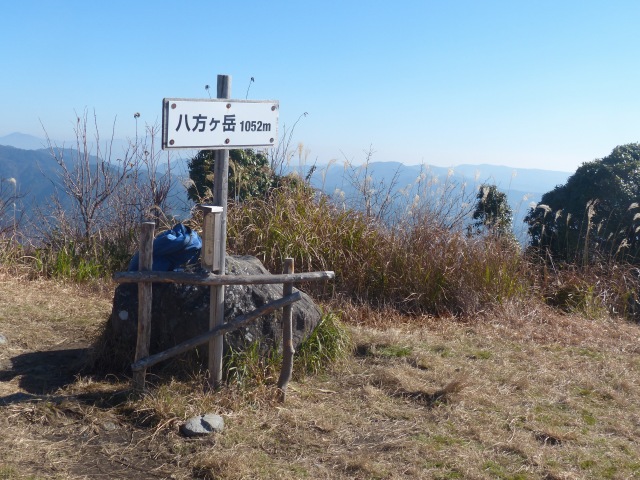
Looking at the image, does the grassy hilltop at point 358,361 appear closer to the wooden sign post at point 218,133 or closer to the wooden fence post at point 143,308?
the wooden fence post at point 143,308

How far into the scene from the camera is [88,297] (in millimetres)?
7914

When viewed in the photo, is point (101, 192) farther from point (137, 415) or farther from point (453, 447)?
point (453, 447)

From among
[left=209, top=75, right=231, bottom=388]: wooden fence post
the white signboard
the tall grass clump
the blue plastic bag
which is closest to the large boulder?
the blue plastic bag

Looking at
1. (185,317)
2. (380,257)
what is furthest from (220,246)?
(380,257)

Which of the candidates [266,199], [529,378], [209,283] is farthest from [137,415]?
[266,199]

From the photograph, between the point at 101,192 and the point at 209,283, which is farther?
the point at 101,192

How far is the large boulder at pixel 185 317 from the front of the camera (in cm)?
541

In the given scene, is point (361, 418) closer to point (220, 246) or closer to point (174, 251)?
point (220, 246)

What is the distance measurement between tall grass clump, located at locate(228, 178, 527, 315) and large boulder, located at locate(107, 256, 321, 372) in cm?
255

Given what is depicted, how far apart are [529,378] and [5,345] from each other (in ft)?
14.3

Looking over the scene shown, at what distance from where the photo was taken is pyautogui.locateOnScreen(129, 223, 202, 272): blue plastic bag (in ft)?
18.5

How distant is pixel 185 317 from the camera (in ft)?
17.8

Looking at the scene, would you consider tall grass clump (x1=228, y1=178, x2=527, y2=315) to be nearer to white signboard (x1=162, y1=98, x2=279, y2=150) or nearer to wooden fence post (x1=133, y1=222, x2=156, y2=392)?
white signboard (x1=162, y1=98, x2=279, y2=150)

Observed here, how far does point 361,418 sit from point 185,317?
1501 mm
